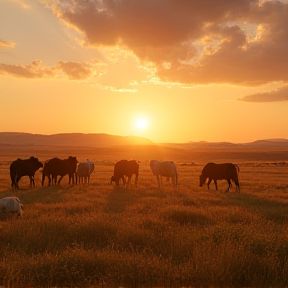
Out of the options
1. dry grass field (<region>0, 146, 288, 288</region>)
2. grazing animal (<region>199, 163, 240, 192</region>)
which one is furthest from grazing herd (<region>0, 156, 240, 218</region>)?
dry grass field (<region>0, 146, 288, 288</region>)

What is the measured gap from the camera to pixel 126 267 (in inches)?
223

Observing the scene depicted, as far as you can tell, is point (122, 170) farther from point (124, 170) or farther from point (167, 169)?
point (167, 169)

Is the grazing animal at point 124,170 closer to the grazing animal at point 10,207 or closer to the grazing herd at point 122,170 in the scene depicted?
the grazing herd at point 122,170

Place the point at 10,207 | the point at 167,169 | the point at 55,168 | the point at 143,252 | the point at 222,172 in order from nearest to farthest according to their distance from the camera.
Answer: the point at 143,252 < the point at 10,207 < the point at 222,172 < the point at 167,169 < the point at 55,168

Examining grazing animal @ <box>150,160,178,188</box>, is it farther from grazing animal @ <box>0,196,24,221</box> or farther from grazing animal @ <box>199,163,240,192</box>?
grazing animal @ <box>0,196,24,221</box>

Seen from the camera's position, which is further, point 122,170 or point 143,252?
point 122,170

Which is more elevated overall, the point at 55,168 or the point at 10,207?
the point at 55,168

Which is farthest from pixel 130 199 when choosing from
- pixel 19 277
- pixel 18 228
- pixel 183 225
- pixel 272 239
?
pixel 19 277

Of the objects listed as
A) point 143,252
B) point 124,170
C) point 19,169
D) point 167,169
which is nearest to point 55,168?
point 19,169

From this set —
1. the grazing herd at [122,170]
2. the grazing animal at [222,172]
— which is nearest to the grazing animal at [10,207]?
the grazing herd at [122,170]

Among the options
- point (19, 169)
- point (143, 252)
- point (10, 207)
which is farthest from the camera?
point (19, 169)

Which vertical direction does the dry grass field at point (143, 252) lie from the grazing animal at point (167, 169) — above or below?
below

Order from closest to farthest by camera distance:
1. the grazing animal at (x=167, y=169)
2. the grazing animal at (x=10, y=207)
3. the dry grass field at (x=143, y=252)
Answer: the dry grass field at (x=143, y=252), the grazing animal at (x=10, y=207), the grazing animal at (x=167, y=169)

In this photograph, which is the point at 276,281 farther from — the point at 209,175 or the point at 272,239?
the point at 209,175
